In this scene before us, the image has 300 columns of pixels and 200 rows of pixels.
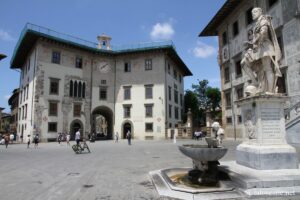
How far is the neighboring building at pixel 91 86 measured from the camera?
102ft

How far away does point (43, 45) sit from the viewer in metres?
31.4

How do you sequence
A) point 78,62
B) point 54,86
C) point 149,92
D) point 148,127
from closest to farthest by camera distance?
point 54,86 < point 78,62 < point 148,127 < point 149,92

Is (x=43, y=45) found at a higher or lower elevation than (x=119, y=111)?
higher

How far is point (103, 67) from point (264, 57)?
33183 millimetres

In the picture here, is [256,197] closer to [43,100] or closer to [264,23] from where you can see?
[264,23]

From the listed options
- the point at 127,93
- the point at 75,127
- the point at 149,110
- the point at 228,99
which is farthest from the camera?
the point at 127,93

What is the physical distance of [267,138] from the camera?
19.2ft

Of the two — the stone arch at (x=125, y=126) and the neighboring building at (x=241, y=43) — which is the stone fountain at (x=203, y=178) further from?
the stone arch at (x=125, y=126)

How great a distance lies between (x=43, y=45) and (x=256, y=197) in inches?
1302

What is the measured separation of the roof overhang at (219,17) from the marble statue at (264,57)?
20.8 meters

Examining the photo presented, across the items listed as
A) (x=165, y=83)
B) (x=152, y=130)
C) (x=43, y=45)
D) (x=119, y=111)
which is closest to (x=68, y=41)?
(x=43, y=45)

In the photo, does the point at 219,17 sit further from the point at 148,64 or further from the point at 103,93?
the point at 103,93

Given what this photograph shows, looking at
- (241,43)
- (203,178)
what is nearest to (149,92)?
(241,43)

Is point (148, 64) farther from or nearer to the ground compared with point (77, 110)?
farther from the ground
